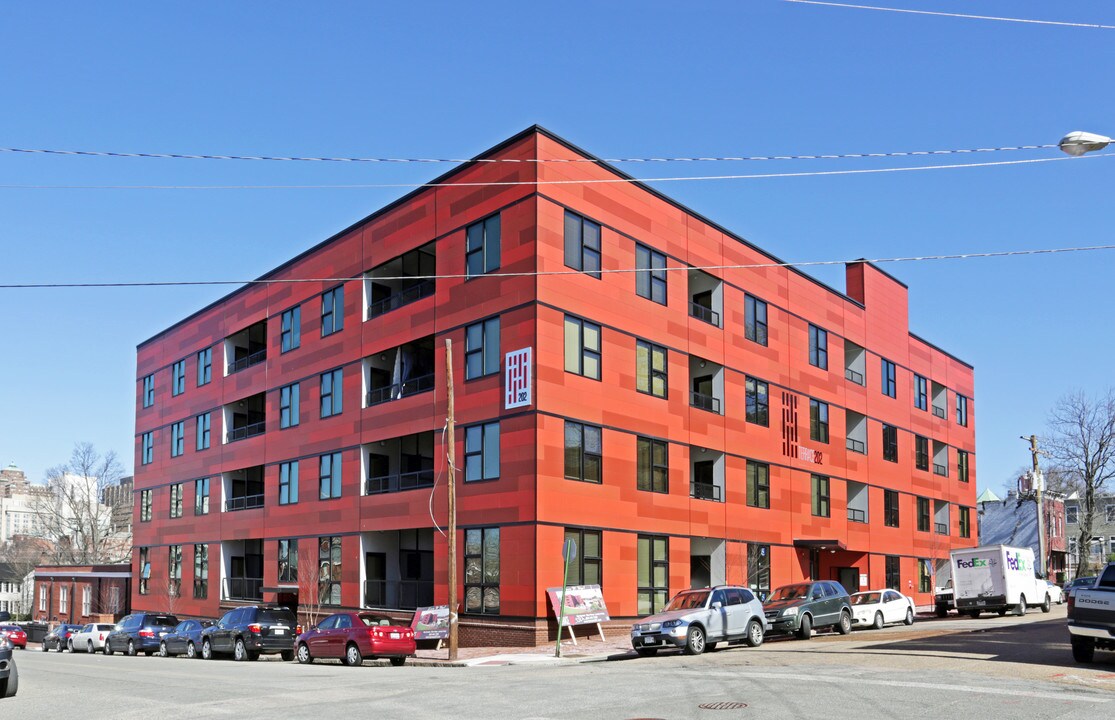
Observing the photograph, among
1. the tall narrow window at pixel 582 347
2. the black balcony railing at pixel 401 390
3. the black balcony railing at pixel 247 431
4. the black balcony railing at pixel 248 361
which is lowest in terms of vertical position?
the black balcony railing at pixel 247 431

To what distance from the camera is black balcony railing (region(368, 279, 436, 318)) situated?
39.1 m

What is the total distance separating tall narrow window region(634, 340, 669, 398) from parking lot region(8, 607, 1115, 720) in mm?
12813

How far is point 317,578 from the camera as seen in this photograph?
4331cm

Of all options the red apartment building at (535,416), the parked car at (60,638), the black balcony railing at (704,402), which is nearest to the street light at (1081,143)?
the red apartment building at (535,416)

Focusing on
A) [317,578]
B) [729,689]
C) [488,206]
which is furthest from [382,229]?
[729,689]

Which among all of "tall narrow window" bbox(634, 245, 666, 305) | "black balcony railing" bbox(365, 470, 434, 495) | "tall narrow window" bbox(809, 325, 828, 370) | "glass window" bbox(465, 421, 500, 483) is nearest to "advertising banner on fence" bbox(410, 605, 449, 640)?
"glass window" bbox(465, 421, 500, 483)

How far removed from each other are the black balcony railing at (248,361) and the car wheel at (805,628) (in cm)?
2846

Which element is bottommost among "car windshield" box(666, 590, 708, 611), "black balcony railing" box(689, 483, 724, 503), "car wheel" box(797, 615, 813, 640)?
"car wheel" box(797, 615, 813, 640)

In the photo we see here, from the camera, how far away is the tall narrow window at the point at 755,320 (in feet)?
146

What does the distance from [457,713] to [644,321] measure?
24593 mm

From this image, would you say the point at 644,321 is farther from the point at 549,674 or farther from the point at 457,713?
the point at 457,713

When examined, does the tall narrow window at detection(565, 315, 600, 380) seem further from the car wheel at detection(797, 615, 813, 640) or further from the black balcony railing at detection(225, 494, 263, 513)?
the black balcony railing at detection(225, 494, 263, 513)

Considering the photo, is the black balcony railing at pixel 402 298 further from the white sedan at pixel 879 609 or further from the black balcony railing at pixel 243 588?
the white sedan at pixel 879 609

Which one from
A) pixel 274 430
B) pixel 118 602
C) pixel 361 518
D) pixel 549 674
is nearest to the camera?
pixel 549 674
